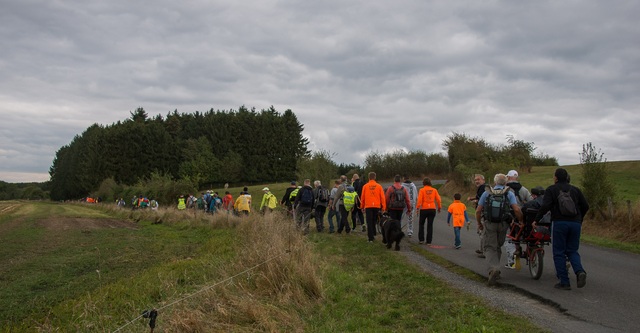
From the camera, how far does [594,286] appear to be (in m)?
8.40

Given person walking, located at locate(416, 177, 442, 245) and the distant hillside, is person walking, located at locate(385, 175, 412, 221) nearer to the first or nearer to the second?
person walking, located at locate(416, 177, 442, 245)

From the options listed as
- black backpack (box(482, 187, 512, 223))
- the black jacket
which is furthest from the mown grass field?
the black jacket

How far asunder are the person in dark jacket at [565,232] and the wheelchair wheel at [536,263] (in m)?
0.53

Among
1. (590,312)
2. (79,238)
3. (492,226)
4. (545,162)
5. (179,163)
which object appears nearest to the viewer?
(590,312)

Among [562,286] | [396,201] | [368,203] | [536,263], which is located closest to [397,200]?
[396,201]

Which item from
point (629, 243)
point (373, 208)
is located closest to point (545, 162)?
point (629, 243)

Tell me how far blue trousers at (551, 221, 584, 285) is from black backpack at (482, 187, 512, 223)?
2.79 ft

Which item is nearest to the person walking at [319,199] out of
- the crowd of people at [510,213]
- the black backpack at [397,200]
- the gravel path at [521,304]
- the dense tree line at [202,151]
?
the crowd of people at [510,213]

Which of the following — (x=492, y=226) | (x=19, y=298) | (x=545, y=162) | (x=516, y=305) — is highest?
(x=545, y=162)

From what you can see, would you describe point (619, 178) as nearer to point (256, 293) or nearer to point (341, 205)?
point (341, 205)

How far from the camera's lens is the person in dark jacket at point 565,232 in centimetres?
816

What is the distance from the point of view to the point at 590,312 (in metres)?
6.71

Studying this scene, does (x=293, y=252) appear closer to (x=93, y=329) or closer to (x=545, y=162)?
(x=93, y=329)

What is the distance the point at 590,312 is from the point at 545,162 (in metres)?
55.8
